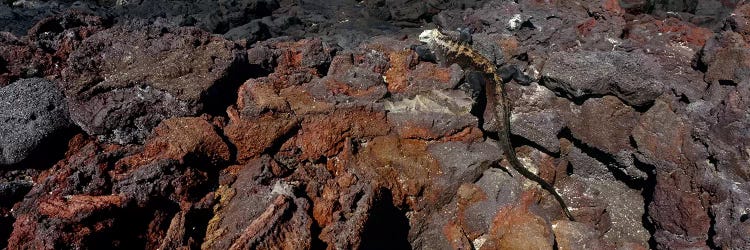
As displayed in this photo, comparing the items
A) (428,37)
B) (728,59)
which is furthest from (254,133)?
(728,59)

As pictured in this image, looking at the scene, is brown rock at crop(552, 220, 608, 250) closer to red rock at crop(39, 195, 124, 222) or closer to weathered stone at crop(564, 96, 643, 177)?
weathered stone at crop(564, 96, 643, 177)

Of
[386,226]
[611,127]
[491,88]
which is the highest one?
[491,88]

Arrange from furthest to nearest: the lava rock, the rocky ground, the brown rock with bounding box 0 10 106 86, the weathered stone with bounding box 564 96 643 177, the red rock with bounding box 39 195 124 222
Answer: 1. the weathered stone with bounding box 564 96 643 177
2. the brown rock with bounding box 0 10 106 86
3. the lava rock
4. the rocky ground
5. the red rock with bounding box 39 195 124 222

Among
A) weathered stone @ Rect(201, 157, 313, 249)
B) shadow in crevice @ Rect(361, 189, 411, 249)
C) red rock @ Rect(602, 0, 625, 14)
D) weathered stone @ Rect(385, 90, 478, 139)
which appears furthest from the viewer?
red rock @ Rect(602, 0, 625, 14)

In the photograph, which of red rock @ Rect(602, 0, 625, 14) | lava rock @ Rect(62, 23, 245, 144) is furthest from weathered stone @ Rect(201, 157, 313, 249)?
red rock @ Rect(602, 0, 625, 14)

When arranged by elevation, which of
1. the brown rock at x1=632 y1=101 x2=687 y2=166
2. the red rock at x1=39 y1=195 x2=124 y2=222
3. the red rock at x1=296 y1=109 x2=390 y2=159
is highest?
the red rock at x1=39 y1=195 x2=124 y2=222

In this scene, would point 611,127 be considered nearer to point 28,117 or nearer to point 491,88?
point 491,88
